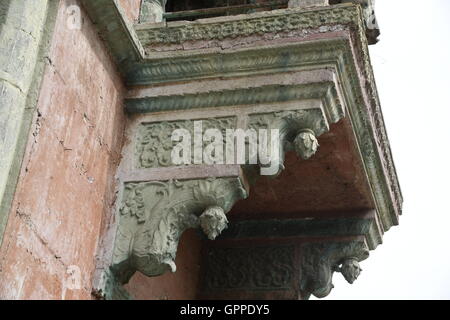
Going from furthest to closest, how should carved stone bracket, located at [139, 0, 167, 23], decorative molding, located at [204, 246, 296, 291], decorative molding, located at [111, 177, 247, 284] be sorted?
1. decorative molding, located at [204, 246, 296, 291]
2. carved stone bracket, located at [139, 0, 167, 23]
3. decorative molding, located at [111, 177, 247, 284]

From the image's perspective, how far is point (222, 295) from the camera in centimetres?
669

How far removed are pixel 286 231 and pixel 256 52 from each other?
5.89 ft

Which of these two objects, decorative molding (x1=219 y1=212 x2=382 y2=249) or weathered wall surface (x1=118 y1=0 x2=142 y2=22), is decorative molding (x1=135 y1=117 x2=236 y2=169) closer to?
weathered wall surface (x1=118 y1=0 x2=142 y2=22)

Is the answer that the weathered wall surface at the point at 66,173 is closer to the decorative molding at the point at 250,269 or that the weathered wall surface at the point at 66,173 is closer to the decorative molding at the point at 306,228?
the decorative molding at the point at 306,228

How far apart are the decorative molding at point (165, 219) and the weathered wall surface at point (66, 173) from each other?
0.17 metres

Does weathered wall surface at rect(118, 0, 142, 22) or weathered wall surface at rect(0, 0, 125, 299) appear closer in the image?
weathered wall surface at rect(0, 0, 125, 299)

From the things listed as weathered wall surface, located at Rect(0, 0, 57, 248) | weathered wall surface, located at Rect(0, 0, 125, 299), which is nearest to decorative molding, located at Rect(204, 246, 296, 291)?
weathered wall surface, located at Rect(0, 0, 125, 299)

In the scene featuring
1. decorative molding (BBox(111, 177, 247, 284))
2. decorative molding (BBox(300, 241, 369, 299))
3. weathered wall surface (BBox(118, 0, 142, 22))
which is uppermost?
weathered wall surface (BBox(118, 0, 142, 22))

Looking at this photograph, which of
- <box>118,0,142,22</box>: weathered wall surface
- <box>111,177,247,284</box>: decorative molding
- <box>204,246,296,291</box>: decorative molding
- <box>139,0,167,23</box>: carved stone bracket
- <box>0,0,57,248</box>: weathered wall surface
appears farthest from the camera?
<box>204,246,296,291</box>: decorative molding

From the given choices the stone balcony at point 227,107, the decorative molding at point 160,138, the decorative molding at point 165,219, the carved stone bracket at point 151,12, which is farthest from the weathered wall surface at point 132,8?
the decorative molding at point 165,219

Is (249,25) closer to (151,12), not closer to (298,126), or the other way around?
(298,126)

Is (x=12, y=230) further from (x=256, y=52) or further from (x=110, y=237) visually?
(x=256, y=52)

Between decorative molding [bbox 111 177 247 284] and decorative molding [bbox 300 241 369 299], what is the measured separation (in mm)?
1544

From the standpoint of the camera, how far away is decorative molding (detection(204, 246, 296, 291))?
6633 mm
